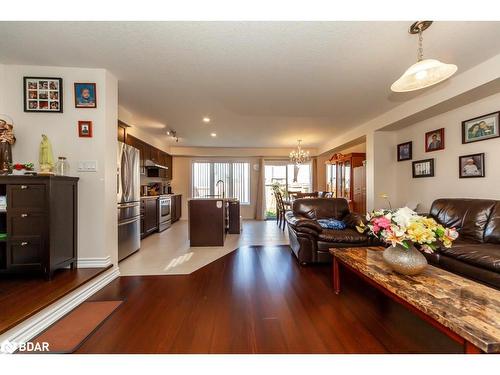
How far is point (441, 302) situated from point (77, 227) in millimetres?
3354

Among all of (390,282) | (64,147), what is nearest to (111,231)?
(64,147)

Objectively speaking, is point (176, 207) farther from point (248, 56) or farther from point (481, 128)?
point (481, 128)

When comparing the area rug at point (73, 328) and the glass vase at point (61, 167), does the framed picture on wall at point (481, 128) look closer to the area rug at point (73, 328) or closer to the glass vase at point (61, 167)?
the area rug at point (73, 328)

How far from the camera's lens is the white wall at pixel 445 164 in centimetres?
278

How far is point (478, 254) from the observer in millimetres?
1973

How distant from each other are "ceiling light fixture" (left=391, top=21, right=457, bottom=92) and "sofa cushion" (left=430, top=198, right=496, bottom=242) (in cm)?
192

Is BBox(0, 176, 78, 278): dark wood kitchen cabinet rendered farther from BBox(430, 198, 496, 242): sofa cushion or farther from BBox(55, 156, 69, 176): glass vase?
BBox(430, 198, 496, 242): sofa cushion

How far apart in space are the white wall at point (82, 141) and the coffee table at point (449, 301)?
284 cm

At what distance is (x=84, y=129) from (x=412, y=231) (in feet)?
11.2

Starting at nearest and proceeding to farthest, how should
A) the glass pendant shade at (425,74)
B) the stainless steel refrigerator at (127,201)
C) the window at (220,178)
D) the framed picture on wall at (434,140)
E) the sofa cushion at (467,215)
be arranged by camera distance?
the glass pendant shade at (425,74) < the sofa cushion at (467,215) < the stainless steel refrigerator at (127,201) < the framed picture on wall at (434,140) < the window at (220,178)

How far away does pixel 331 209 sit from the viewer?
12.0 feet

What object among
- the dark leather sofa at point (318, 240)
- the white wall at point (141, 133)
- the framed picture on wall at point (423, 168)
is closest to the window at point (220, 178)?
the white wall at point (141, 133)

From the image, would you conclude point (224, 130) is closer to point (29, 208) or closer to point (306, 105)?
point (306, 105)

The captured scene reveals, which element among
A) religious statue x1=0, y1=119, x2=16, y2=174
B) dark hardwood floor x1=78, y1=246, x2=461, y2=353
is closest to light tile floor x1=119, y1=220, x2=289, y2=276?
dark hardwood floor x1=78, y1=246, x2=461, y2=353
